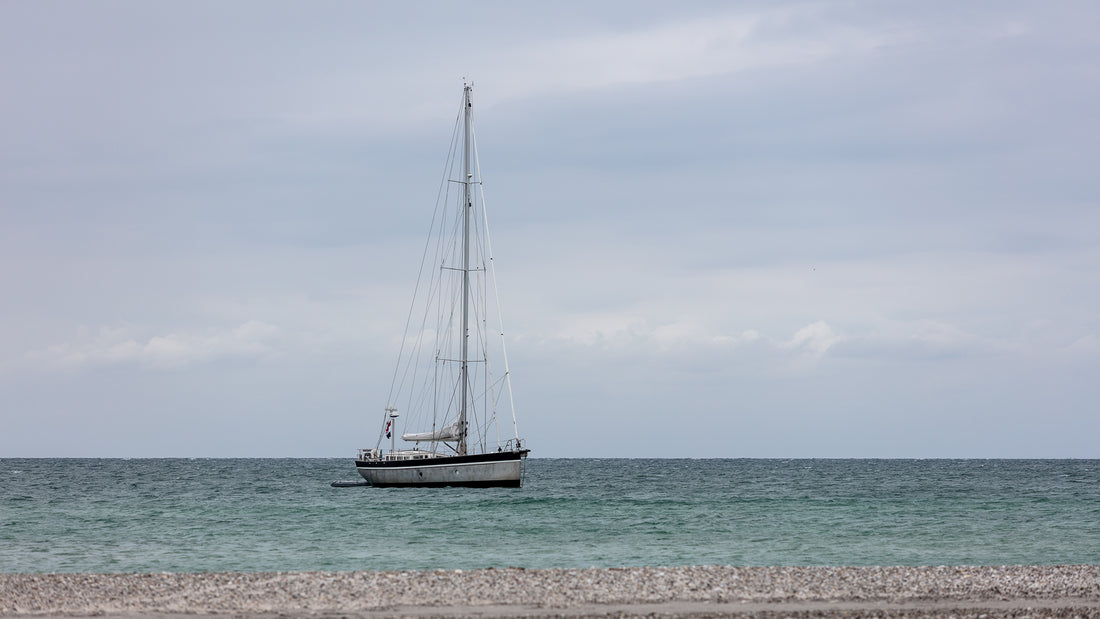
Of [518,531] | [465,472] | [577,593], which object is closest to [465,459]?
[465,472]

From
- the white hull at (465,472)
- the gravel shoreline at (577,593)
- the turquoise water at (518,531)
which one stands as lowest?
the turquoise water at (518,531)

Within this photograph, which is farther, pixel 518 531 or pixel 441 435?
pixel 441 435

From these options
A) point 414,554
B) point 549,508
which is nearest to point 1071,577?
point 414,554

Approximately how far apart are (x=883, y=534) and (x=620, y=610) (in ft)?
75.4

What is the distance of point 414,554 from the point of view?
103 ft

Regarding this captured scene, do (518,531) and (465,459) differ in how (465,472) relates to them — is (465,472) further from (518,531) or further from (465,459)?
(518,531)

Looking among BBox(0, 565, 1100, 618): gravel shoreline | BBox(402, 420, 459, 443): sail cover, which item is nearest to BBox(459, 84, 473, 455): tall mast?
BBox(402, 420, 459, 443): sail cover

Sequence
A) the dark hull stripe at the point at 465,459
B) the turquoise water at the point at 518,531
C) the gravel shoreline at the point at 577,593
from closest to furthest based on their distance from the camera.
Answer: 1. the gravel shoreline at the point at 577,593
2. the turquoise water at the point at 518,531
3. the dark hull stripe at the point at 465,459

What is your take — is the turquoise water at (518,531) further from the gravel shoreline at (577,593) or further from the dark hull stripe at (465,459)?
the gravel shoreline at (577,593)

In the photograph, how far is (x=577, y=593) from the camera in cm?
2000

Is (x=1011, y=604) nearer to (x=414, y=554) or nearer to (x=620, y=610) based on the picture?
(x=620, y=610)

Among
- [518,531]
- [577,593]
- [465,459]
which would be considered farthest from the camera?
[465,459]

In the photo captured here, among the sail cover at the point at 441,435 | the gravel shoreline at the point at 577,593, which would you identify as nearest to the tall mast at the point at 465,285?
the sail cover at the point at 441,435

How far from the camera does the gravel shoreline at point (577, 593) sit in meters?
18.4
